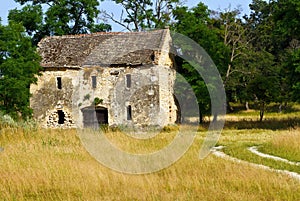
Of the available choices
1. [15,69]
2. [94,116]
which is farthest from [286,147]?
[94,116]

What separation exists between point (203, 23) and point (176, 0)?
896 cm

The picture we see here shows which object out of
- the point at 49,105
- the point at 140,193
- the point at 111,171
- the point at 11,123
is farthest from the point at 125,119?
the point at 140,193

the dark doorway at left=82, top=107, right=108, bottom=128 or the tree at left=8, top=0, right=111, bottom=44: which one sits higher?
the tree at left=8, top=0, right=111, bottom=44

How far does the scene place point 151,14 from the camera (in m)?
40.7

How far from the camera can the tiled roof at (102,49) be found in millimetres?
30359

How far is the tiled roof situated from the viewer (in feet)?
99.6

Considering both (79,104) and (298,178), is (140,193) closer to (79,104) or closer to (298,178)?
(298,178)

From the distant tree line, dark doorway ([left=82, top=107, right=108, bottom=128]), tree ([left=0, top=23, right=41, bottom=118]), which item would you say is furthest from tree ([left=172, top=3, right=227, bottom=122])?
tree ([left=0, top=23, right=41, bottom=118])

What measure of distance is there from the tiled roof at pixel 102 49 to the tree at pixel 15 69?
3.02 m

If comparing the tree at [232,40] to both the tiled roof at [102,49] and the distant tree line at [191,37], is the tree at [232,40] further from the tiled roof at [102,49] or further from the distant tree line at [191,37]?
the tiled roof at [102,49]

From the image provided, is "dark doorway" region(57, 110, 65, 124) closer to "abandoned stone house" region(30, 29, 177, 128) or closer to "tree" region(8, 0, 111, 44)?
"abandoned stone house" region(30, 29, 177, 128)

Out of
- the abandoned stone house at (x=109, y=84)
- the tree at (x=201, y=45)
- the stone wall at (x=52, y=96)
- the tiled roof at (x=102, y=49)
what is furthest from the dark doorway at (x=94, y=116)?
the tree at (x=201, y=45)

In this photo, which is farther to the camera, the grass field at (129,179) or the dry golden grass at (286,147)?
the dry golden grass at (286,147)

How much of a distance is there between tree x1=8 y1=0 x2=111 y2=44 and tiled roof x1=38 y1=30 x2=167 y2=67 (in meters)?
6.37
